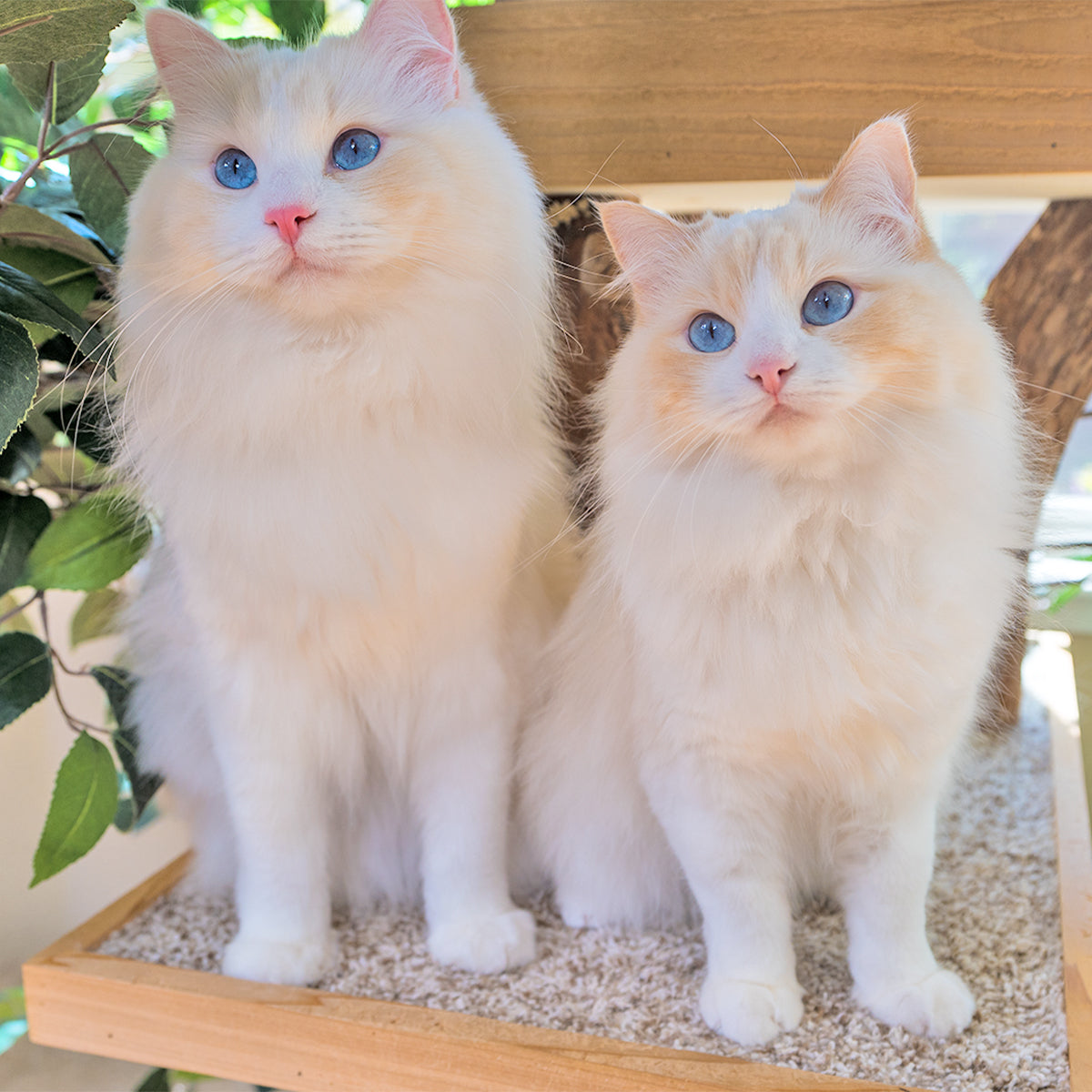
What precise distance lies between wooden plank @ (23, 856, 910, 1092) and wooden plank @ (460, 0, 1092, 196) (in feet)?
3.77

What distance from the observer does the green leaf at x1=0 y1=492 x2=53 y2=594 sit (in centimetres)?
135

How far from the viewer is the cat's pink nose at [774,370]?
927 millimetres

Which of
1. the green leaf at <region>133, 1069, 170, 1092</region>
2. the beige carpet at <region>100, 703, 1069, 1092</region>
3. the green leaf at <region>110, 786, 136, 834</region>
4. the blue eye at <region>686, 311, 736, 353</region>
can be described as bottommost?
the green leaf at <region>133, 1069, 170, 1092</region>

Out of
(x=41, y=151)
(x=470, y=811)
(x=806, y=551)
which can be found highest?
(x=41, y=151)

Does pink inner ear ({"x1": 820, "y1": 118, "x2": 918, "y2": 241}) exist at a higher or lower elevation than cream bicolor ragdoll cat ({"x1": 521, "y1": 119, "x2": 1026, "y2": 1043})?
higher

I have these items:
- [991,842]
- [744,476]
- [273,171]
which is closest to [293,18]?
[273,171]

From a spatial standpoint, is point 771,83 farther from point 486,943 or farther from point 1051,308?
point 486,943

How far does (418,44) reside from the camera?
1.15 m

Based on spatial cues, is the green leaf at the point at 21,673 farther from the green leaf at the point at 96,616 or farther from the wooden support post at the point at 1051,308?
the wooden support post at the point at 1051,308

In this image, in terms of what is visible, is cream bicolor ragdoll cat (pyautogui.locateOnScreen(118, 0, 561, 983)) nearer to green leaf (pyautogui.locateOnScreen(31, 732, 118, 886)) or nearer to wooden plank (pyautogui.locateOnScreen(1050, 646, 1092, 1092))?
green leaf (pyautogui.locateOnScreen(31, 732, 118, 886))

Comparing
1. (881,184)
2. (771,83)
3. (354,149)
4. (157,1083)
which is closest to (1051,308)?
(771,83)

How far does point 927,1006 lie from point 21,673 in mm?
1250

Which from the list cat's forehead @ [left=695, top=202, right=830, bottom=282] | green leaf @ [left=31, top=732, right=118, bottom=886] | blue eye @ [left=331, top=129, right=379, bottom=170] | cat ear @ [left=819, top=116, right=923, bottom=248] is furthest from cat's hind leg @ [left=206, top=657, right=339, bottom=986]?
cat ear @ [left=819, top=116, right=923, bottom=248]

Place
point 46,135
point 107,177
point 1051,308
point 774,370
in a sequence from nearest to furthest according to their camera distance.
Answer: point 774,370
point 46,135
point 107,177
point 1051,308
